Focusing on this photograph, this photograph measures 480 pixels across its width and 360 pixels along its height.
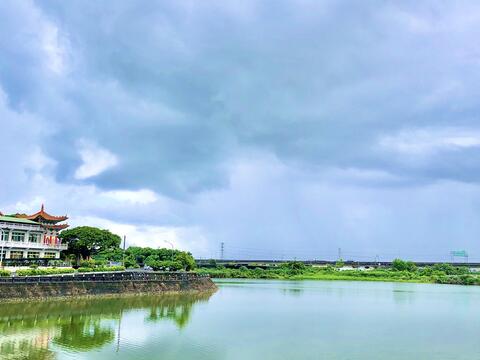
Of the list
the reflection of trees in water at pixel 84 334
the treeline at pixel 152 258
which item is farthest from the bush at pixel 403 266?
the reflection of trees in water at pixel 84 334

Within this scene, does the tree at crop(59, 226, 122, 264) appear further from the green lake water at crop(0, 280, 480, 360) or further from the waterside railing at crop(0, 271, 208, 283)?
the green lake water at crop(0, 280, 480, 360)

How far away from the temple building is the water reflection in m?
23.7

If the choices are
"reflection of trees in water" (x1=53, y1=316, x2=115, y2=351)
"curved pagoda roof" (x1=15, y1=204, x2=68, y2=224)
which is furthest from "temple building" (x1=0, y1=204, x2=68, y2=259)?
"reflection of trees in water" (x1=53, y1=316, x2=115, y2=351)

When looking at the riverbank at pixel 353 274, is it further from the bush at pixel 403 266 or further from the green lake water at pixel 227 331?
the green lake water at pixel 227 331

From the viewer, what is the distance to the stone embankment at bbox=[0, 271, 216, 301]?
144 ft

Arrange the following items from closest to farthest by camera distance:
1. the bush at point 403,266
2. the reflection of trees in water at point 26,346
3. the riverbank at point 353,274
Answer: the reflection of trees in water at point 26,346 < the riverbank at point 353,274 < the bush at point 403,266

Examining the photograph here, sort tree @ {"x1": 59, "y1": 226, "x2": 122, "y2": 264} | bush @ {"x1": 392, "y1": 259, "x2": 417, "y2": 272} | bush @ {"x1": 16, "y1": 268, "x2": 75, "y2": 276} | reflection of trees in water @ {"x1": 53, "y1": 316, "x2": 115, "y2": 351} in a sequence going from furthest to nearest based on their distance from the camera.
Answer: bush @ {"x1": 392, "y1": 259, "x2": 417, "y2": 272} < tree @ {"x1": 59, "y1": 226, "x2": 122, "y2": 264} < bush @ {"x1": 16, "y1": 268, "x2": 75, "y2": 276} < reflection of trees in water @ {"x1": 53, "y1": 316, "x2": 115, "y2": 351}

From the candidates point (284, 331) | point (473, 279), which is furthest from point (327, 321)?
point (473, 279)

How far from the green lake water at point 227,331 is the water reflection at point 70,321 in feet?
0.21

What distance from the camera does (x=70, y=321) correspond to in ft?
120

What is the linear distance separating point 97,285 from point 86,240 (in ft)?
74.6

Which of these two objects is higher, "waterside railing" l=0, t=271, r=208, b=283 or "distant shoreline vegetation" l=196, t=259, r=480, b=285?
"waterside railing" l=0, t=271, r=208, b=283

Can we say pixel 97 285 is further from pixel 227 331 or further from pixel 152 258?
pixel 152 258

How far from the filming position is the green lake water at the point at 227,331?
A: 89.6 feet
